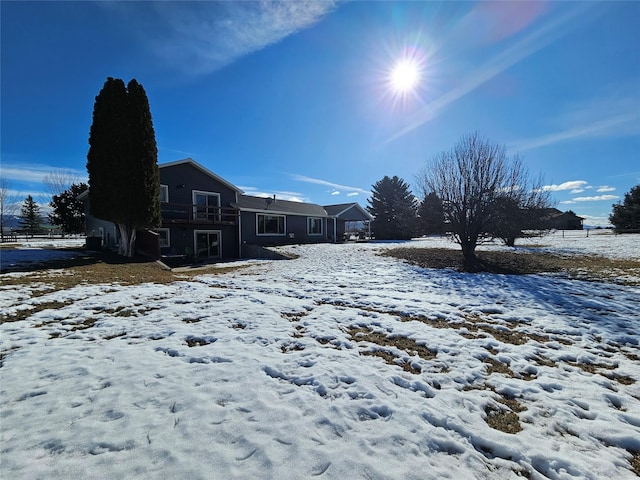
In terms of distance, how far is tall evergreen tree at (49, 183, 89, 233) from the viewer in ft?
108

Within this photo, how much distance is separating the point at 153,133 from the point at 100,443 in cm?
1628

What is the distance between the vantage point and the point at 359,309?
20.5ft

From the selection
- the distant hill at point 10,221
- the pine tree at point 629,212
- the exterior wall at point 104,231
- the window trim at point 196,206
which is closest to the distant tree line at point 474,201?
the window trim at point 196,206

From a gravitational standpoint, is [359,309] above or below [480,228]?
below

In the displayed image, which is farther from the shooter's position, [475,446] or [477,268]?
[477,268]

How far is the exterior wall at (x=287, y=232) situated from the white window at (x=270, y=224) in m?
0.28

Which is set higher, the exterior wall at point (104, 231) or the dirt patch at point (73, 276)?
the exterior wall at point (104, 231)

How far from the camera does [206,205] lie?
19188 millimetres

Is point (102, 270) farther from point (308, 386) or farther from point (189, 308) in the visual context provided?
point (308, 386)

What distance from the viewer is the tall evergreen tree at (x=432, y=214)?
14820mm

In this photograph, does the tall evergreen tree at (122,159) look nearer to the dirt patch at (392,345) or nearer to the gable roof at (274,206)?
the gable roof at (274,206)

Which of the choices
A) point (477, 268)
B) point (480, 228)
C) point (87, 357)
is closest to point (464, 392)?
point (87, 357)

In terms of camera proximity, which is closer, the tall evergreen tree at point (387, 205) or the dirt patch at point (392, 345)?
the dirt patch at point (392, 345)

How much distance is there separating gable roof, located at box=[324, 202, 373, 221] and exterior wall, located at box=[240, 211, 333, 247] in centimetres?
167
